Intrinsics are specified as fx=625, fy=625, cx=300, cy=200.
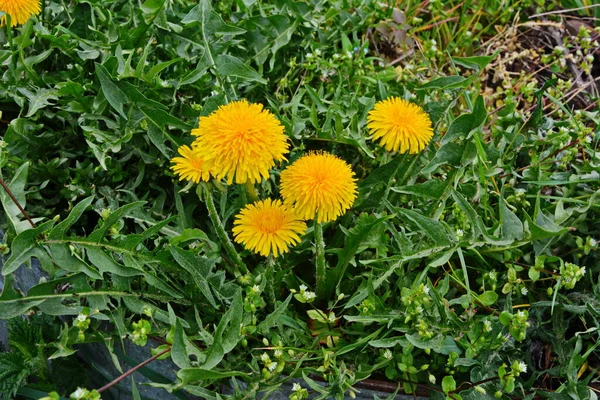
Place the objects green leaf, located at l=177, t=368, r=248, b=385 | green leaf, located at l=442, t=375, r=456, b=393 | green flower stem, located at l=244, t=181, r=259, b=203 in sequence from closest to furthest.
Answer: green leaf, located at l=177, t=368, r=248, b=385 < green leaf, located at l=442, t=375, r=456, b=393 < green flower stem, located at l=244, t=181, r=259, b=203

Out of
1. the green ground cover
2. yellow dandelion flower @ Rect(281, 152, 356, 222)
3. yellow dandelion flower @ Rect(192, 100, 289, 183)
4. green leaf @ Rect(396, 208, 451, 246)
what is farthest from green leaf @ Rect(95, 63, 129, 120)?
green leaf @ Rect(396, 208, 451, 246)

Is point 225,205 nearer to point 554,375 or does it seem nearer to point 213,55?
point 213,55

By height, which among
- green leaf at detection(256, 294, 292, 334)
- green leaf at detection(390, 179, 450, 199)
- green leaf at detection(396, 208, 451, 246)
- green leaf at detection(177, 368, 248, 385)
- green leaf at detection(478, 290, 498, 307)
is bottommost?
green leaf at detection(177, 368, 248, 385)

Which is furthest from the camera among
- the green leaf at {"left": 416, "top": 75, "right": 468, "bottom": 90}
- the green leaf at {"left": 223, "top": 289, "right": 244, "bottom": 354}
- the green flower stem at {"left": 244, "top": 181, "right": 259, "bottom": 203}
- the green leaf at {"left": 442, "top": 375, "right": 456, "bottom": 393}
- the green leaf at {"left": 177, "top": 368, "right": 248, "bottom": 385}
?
the green leaf at {"left": 416, "top": 75, "right": 468, "bottom": 90}

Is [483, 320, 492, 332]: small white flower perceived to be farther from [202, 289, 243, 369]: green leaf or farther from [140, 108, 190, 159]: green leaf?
[140, 108, 190, 159]: green leaf

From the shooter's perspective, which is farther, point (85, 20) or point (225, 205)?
point (85, 20)

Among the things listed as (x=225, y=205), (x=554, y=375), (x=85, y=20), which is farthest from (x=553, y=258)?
(x=85, y=20)

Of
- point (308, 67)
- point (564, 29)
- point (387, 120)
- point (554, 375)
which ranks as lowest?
point (554, 375)
